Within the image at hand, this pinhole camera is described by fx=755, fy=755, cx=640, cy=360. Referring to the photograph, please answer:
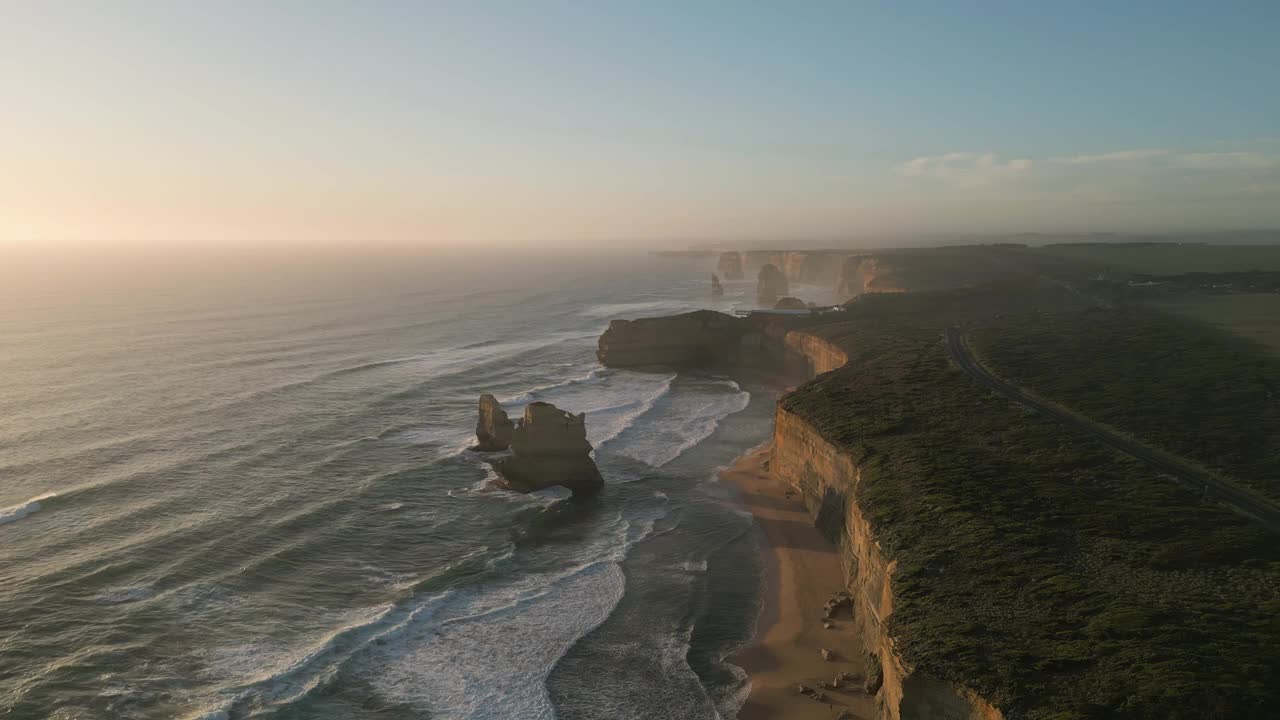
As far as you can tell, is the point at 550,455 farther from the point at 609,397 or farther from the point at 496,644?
the point at 609,397

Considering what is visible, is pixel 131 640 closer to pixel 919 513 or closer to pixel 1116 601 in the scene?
pixel 919 513

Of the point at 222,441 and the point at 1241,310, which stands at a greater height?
the point at 1241,310

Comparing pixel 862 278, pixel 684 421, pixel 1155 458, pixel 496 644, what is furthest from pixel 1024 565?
pixel 862 278


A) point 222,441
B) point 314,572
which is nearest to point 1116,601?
point 314,572

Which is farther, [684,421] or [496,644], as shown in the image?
[684,421]

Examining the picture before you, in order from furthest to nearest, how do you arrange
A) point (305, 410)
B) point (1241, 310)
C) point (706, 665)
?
point (1241, 310)
point (305, 410)
point (706, 665)

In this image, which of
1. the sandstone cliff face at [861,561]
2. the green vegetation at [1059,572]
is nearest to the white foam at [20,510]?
the sandstone cliff face at [861,561]
